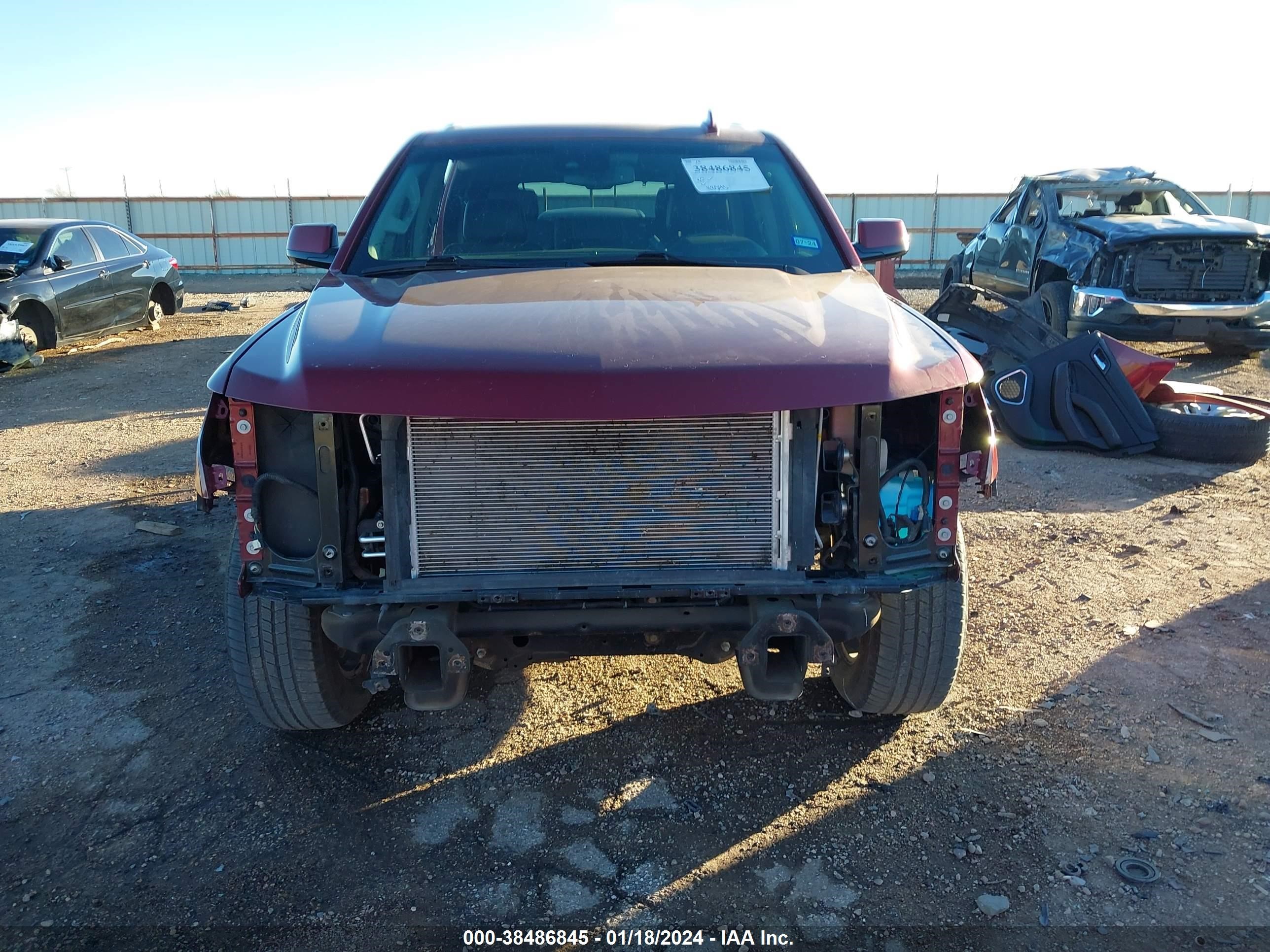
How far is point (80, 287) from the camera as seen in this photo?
11211 mm

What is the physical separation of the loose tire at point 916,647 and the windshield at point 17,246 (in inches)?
422

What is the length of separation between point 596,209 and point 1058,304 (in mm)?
7032

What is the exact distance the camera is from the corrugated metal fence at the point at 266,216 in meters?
23.5

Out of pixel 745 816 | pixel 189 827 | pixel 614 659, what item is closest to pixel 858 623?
pixel 745 816

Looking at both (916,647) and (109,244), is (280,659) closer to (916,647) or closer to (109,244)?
(916,647)

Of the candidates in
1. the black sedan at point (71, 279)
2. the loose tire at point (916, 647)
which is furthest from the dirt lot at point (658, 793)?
the black sedan at point (71, 279)

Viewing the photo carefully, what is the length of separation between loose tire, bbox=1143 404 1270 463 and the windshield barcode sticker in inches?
163

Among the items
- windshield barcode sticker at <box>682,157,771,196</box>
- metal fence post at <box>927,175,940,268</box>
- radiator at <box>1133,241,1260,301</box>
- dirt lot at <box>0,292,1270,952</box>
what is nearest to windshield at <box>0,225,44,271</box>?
dirt lot at <box>0,292,1270,952</box>

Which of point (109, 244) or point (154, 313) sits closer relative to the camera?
point (109, 244)

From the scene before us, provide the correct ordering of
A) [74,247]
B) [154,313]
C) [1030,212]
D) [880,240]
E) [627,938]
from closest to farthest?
[627,938], [880,240], [1030,212], [74,247], [154,313]

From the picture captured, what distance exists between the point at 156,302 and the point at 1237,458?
1243cm

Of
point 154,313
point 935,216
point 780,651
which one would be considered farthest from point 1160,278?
point 935,216

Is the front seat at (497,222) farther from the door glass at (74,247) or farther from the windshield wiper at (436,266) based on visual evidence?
the door glass at (74,247)

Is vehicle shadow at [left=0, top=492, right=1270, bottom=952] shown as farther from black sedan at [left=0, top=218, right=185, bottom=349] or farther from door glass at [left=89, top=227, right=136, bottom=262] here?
door glass at [left=89, top=227, right=136, bottom=262]
